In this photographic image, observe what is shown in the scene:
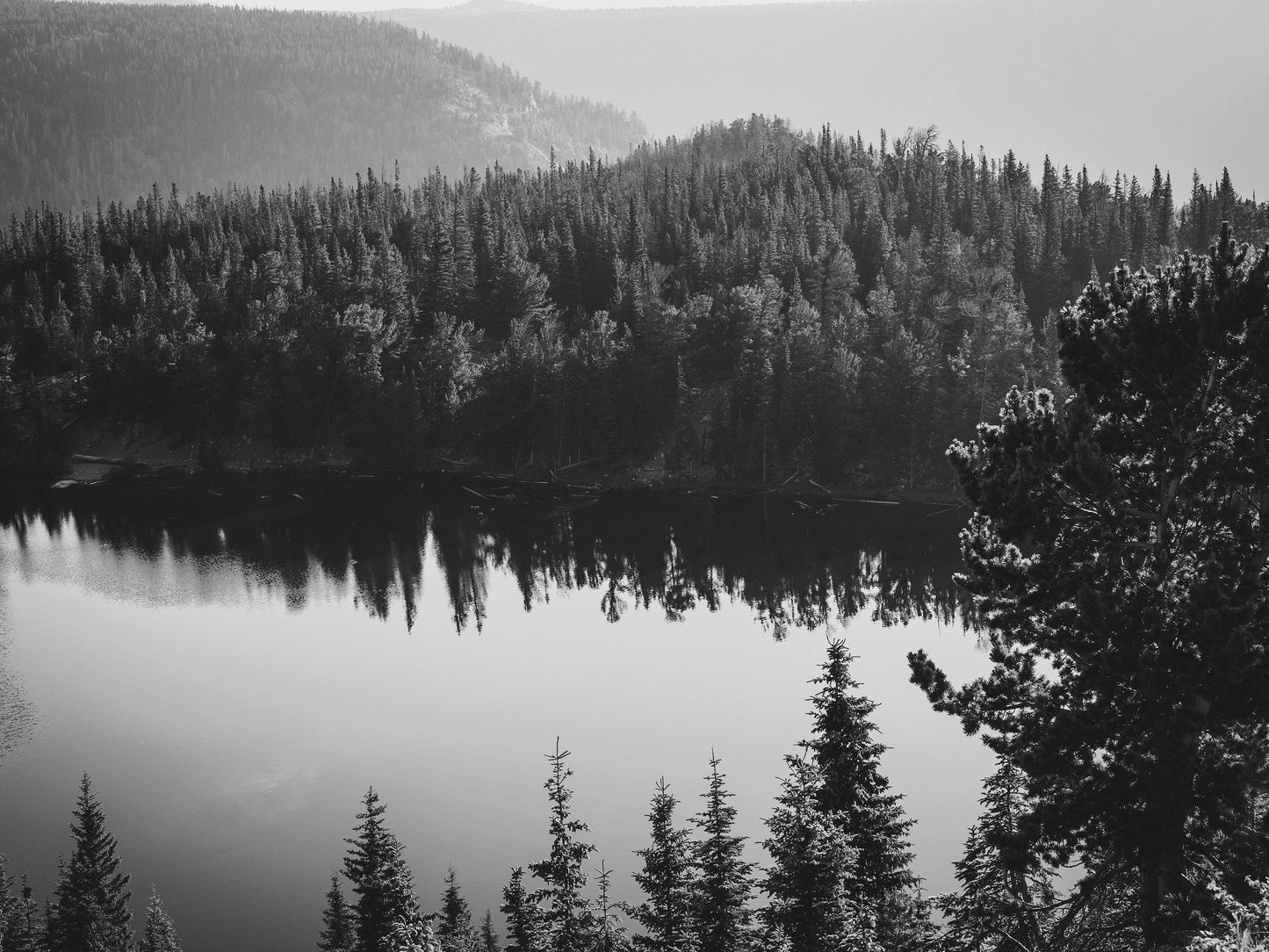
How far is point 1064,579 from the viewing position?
21219mm

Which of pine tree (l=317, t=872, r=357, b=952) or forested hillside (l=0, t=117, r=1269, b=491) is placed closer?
pine tree (l=317, t=872, r=357, b=952)

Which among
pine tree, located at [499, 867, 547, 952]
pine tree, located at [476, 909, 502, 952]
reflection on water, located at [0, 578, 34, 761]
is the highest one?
pine tree, located at [499, 867, 547, 952]

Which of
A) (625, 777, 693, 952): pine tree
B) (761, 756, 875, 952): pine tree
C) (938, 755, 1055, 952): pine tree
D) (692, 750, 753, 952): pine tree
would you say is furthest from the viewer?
(625, 777, 693, 952): pine tree

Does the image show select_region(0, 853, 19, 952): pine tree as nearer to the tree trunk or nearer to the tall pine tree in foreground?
the tall pine tree in foreground

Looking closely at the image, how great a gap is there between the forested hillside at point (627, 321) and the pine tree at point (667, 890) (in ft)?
252

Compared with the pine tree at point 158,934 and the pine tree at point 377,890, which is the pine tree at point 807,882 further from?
the pine tree at point 158,934

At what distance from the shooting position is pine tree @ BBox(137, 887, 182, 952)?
3318cm

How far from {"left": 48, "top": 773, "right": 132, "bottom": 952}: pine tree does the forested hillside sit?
73.9 meters

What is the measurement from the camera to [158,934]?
111 ft

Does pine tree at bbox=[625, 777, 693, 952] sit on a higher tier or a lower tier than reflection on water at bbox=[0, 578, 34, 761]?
higher

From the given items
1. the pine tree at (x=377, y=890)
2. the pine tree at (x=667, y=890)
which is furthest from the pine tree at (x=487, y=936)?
the pine tree at (x=667, y=890)

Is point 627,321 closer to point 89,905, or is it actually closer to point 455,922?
point 455,922

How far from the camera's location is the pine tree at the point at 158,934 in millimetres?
Result: 33184

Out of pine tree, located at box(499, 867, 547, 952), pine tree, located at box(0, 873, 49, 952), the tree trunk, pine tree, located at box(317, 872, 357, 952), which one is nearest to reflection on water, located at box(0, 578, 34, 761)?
pine tree, located at box(0, 873, 49, 952)
